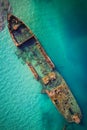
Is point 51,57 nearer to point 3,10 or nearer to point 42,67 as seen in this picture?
point 42,67

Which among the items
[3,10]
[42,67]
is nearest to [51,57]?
[42,67]

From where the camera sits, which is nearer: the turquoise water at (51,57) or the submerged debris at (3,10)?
the turquoise water at (51,57)

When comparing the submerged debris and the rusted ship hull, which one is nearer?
the rusted ship hull

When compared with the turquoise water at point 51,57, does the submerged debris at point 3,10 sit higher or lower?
higher

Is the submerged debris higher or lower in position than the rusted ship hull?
higher

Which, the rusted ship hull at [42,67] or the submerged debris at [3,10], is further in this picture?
the submerged debris at [3,10]
